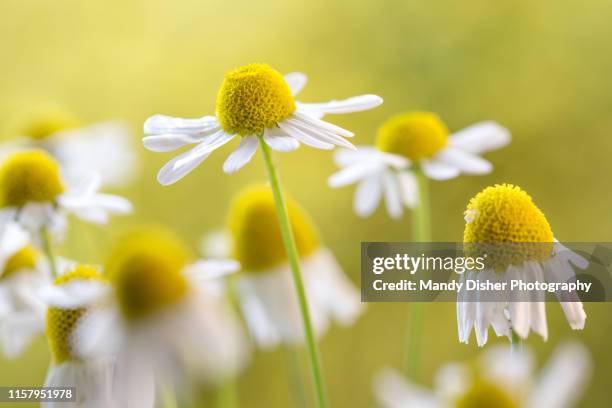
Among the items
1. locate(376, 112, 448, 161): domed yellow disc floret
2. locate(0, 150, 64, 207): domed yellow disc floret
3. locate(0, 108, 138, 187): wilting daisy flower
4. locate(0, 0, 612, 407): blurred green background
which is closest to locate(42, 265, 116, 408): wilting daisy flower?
locate(0, 150, 64, 207): domed yellow disc floret

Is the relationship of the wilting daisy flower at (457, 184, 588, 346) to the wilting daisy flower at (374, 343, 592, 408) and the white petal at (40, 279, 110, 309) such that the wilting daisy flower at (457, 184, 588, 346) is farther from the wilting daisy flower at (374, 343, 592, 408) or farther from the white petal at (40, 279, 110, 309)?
the white petal at (40, 279, 110, 309)

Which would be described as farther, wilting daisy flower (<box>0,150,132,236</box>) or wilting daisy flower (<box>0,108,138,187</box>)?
wilting daisy flower (<box>0,108,138,187</box>)

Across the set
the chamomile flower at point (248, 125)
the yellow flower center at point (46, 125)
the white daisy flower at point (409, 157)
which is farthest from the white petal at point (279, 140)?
the yellow flower center at point (46, 125)

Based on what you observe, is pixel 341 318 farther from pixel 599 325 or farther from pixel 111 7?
pixel 111 7

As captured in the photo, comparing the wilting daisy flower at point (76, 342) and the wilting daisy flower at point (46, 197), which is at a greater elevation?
the wilting daisy flower at point (46, 197)

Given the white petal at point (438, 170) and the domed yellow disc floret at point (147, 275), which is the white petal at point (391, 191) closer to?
the white petal at point (438, 170)

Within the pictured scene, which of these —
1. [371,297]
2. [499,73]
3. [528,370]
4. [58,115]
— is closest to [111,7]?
[58,115]

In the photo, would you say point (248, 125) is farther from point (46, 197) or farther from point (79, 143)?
point (79, 143)


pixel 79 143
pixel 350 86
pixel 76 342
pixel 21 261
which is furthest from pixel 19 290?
pixel 350 86
